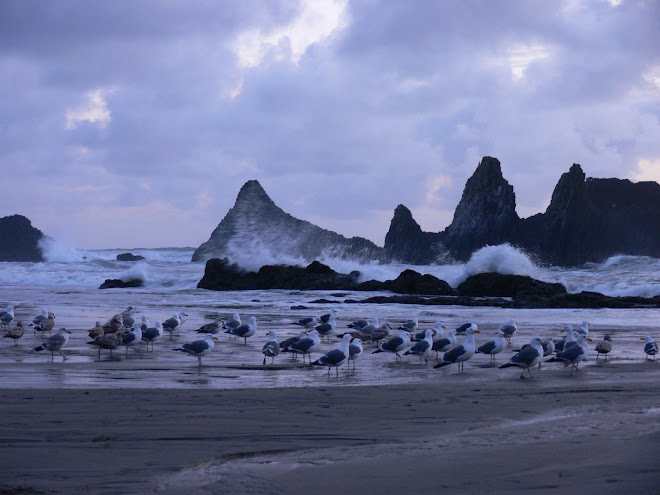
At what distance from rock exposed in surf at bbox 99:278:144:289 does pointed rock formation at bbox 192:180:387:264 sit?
20.1 ft

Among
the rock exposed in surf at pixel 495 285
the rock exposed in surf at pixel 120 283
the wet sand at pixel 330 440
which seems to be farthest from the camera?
the rock exposed in surf at pixel 120 283

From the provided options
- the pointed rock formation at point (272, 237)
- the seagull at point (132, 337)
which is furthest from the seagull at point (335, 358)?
the pointed rock formation at point (272, 237)

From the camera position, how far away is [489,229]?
2616 inches

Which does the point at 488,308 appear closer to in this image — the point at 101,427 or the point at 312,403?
the point at 312,403

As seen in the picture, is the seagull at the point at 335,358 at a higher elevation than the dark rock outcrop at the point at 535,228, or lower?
lower

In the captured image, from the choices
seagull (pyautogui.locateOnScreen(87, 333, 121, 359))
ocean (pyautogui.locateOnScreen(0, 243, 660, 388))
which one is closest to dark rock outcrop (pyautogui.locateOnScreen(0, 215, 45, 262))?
ocean (pyautogui.locateOnScreen(0, 243, 660, 388))

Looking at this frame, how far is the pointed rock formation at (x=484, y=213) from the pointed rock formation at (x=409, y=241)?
56.2 inches

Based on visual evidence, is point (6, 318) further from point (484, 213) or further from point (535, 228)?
point (535, 228)

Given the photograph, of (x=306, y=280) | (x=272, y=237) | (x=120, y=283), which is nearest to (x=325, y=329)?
(x=306, y=280)

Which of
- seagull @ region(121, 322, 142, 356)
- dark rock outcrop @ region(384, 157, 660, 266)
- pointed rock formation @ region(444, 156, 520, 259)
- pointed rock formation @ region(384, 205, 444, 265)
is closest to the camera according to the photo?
seagull @ region(121, 322, 142, 356)

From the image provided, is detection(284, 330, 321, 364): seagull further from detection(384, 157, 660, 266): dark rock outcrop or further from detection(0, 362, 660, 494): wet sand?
detection(384, 157, 660, 266): dark rock outcrop

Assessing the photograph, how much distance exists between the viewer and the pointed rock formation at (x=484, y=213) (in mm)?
66312

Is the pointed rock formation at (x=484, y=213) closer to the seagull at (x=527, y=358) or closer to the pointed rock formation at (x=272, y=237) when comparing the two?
the pointed rock formation at (x=272, y=237)

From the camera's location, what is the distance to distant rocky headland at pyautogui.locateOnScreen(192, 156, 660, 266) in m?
63.3
